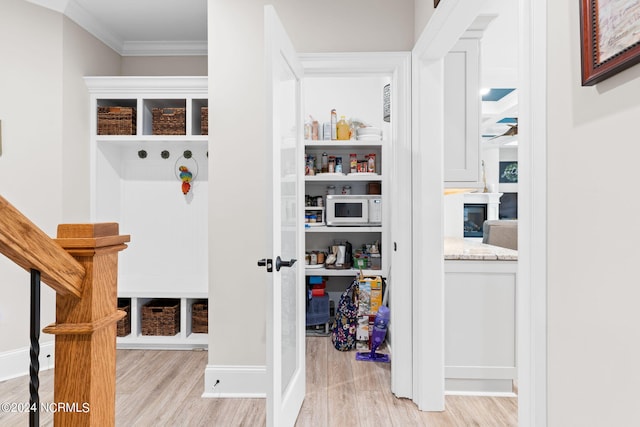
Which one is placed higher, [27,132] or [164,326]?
[27,132]

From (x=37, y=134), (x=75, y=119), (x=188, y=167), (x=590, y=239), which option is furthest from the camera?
(x=188, y=167)

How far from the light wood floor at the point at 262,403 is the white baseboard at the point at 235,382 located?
6 centimetres

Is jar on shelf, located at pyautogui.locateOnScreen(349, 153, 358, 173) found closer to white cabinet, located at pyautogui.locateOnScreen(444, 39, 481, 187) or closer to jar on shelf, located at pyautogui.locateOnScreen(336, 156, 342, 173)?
jar on shelf, located at pyautogui.locateOnScreen(336, 156, 342, 173)

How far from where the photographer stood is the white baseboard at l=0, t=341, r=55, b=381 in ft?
8.64

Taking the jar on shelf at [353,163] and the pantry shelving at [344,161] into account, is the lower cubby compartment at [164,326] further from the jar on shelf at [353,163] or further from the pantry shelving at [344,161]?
the jar on shelf at [353,163]

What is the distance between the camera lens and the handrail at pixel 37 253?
0.62 metres

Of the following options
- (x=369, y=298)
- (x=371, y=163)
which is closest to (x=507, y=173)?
(x=371, y=163)

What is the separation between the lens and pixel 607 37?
76cm

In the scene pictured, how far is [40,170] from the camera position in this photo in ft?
9.27

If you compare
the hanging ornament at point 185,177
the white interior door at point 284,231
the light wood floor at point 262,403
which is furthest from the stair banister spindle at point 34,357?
the hanging ornament at point 185,177

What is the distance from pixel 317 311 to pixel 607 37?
319 cm

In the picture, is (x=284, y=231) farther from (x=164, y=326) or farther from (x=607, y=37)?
(x=164, y=326)

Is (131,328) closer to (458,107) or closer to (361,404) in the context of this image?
Result: (361,404)

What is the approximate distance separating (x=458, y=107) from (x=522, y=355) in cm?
178
